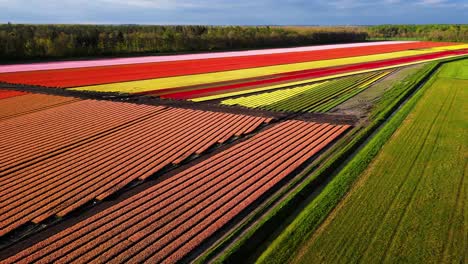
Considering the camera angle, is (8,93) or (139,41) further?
(139,41)

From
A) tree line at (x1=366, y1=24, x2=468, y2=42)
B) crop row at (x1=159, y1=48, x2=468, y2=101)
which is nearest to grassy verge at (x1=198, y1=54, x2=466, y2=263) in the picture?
crop row at (x1=159, y1=48, x2=468, y2=101)

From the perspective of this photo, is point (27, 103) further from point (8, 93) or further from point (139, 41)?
point (139, 41)

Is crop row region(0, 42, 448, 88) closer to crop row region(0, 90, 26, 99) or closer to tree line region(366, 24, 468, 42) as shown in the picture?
crop row region(0, 90, 26, 99)

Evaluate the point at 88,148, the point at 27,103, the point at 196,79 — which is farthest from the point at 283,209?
the point at 196,79

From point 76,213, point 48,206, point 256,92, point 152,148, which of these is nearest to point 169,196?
point 76,213

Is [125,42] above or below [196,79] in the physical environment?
above

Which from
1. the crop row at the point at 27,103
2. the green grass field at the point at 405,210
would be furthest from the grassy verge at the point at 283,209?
the crop row at the point at 27,103

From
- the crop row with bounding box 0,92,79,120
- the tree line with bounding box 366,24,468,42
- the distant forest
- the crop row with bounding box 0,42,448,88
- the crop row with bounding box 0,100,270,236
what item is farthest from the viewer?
the tree line with bounding box 366,24,468,42

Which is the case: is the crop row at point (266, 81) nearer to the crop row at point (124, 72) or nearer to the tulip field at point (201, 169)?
the tulip field at point (201, 169)
